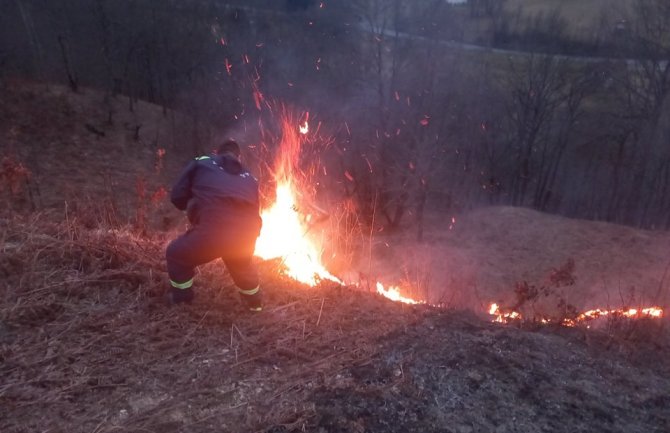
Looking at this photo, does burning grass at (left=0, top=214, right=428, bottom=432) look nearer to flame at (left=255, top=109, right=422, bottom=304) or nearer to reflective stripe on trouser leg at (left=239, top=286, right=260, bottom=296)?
reflective stripe on trouser leg at (left=239, top=286, right=260, bottom=296)

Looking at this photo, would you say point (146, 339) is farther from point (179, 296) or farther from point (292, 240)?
point (292, 240)

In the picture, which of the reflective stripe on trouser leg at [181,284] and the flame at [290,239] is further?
the flame at [290,239]

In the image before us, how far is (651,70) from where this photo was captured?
24469 millimetres

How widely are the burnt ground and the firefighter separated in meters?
0.26

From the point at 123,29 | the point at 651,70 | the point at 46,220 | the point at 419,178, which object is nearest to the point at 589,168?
A: the point at 651,70

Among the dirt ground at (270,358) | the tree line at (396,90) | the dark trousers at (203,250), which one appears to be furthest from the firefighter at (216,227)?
the tree line at (396,90)

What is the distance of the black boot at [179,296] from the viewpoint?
4.32m

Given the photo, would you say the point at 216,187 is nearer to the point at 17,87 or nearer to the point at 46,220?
the point at 46,220

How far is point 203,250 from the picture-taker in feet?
13.8

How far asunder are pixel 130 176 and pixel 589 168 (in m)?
24.7

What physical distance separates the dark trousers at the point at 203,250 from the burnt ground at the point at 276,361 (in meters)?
0.35

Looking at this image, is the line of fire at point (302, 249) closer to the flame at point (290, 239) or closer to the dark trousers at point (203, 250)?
the flame at point (290, 239)

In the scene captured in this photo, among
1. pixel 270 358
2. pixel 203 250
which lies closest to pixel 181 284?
pixel 203 250

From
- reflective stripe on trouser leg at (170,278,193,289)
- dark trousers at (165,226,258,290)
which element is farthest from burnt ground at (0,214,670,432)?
dark trousers at (165,226,258,290)
